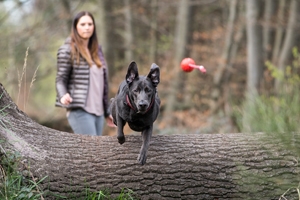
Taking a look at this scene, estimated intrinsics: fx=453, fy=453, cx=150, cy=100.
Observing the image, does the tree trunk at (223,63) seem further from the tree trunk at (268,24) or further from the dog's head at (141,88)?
the dog's head at (141,88)

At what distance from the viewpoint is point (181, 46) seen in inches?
558

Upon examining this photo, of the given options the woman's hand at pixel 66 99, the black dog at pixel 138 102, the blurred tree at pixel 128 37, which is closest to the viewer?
the black dog at pixel 138 102

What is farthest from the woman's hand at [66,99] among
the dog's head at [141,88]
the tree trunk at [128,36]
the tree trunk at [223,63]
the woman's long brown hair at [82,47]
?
the tree trunk at [128,36]

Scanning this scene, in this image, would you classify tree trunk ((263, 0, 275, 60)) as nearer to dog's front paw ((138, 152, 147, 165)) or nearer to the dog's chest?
the dog's chest

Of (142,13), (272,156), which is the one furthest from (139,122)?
(142,13)

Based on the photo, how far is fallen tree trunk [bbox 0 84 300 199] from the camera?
413 centimetres

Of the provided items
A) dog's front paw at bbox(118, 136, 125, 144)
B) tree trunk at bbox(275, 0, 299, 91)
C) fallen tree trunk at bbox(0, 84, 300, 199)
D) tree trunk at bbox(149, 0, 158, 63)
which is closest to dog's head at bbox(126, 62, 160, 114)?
dog's front paw at bbox(118, 136, 125, 144)

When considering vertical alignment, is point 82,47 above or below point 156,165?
above

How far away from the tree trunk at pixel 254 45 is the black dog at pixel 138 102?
7944 mm

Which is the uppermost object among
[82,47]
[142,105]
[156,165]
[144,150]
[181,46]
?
[181,46]

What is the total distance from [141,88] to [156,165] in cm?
79

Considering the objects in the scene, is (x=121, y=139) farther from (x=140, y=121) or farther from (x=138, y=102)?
(x=138, y=102)

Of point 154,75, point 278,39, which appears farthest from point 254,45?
point 154,75

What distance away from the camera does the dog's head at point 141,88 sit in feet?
13.0
